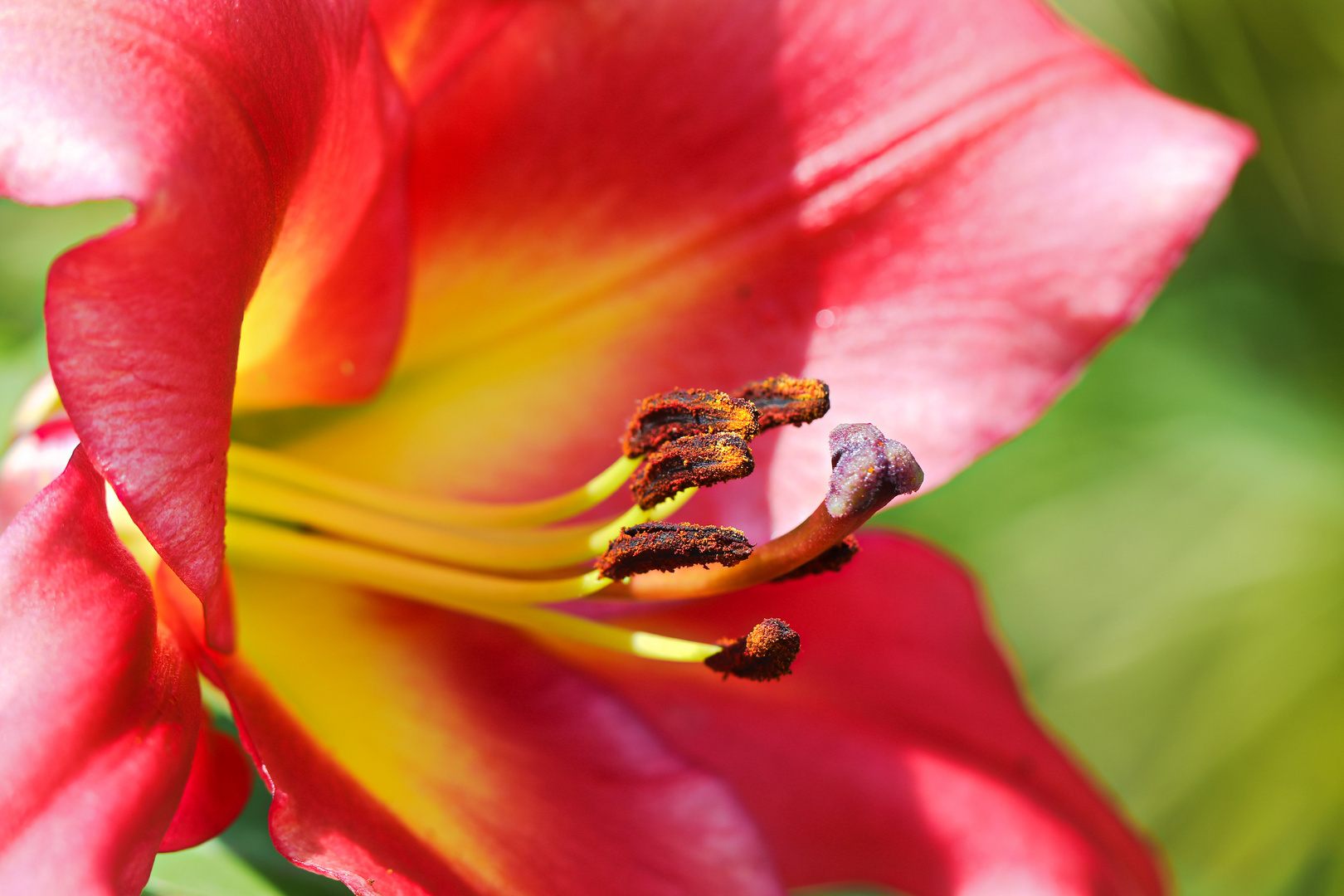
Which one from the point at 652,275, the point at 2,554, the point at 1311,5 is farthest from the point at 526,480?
the point at 1311,5

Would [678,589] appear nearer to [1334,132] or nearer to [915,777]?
[915,777]

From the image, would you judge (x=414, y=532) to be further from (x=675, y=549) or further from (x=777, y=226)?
(x=777, y=226)

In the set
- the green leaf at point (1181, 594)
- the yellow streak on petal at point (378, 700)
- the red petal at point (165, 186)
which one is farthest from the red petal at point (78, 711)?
the green leaf at point (1181, 594)

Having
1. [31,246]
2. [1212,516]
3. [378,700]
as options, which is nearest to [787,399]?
[378,700]

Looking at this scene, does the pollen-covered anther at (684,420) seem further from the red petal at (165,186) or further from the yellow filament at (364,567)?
the red petal at (165,186)

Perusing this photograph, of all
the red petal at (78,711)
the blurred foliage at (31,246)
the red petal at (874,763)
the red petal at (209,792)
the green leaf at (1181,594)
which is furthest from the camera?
the green leaf at (1181,594)
